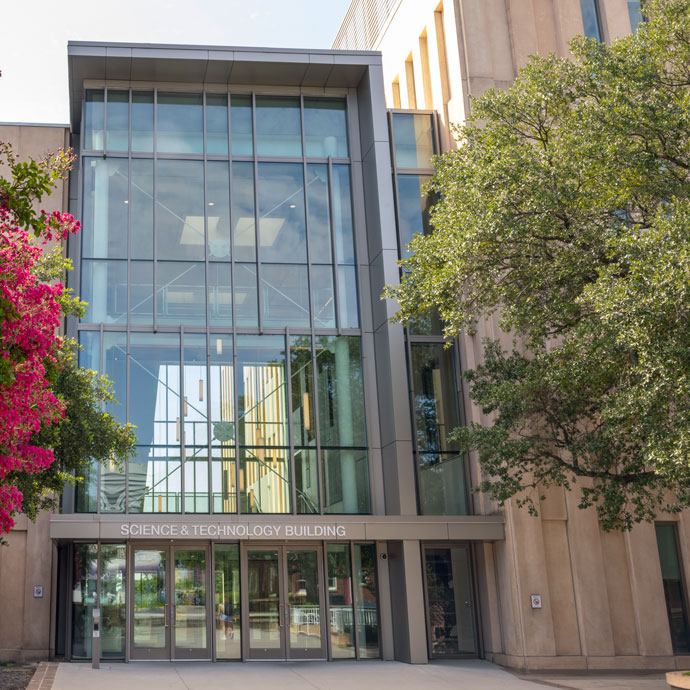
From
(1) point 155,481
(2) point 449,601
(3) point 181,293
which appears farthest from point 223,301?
(2) point 449,601

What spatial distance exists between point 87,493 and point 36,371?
10.1 meters

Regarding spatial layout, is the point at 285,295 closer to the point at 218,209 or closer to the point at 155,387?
the point at 218,209

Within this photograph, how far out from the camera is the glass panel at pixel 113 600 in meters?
18.8

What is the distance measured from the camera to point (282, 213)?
2195 cm

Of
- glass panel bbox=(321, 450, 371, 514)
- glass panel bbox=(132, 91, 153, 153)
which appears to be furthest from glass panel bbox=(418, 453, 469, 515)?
glass panel bbox=(132, 91, 153, 153)

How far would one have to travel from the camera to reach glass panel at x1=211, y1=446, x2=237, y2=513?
19.6 metres

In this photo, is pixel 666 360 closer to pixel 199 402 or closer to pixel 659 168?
pixel 659 168

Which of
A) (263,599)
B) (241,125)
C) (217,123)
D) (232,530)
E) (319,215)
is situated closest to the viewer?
(232,530)

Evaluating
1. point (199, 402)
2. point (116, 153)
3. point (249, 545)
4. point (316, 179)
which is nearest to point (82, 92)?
point (116, 153)

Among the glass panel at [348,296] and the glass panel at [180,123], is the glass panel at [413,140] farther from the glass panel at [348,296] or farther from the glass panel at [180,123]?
the glass panel at [180,123]

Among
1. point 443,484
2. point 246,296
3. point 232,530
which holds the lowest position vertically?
point 232,530

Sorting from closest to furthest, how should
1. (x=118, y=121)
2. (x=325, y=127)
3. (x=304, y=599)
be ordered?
1. (x=304, y=599)
2. (x=118, y=121)
3. (x=325, y=127)

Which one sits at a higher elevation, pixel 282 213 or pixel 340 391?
pixel 282 213

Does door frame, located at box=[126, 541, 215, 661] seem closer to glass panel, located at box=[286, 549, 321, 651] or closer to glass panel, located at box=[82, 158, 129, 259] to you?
glass panel, located at box=[286, 549, 321, 651]
